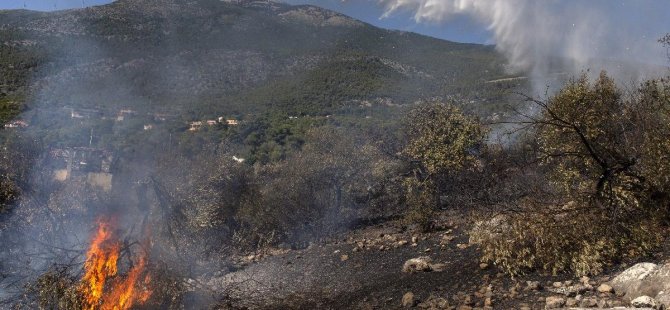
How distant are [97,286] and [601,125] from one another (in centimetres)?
994

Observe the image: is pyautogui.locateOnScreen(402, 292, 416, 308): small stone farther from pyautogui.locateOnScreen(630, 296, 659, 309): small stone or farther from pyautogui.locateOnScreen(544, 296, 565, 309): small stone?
pyautogui.locateOnScreen(630, 296, 659, 309): small stone

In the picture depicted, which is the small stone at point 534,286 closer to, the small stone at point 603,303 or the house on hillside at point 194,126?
the small stone at point 603,303

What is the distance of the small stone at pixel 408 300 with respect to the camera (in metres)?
7.91

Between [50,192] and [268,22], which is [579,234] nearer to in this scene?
[50,192]

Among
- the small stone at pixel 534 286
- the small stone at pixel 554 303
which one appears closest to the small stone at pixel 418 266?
the small stone at pixel 534 286

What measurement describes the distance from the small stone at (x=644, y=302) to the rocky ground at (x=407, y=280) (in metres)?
0.01

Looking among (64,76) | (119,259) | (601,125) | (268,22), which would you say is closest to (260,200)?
(119,259)

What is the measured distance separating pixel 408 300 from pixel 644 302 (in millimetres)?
3527

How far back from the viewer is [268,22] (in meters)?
81.5

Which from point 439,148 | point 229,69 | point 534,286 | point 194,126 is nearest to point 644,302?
point 534,286

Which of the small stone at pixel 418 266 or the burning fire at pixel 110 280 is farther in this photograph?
the small stone at pixel 418 266

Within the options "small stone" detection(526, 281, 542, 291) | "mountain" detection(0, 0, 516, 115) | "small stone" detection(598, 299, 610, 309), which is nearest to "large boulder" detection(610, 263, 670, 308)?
"small stone" detection(598, 299, 610, 309)

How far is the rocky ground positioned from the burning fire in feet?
7.21

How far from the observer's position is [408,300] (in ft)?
26.3
